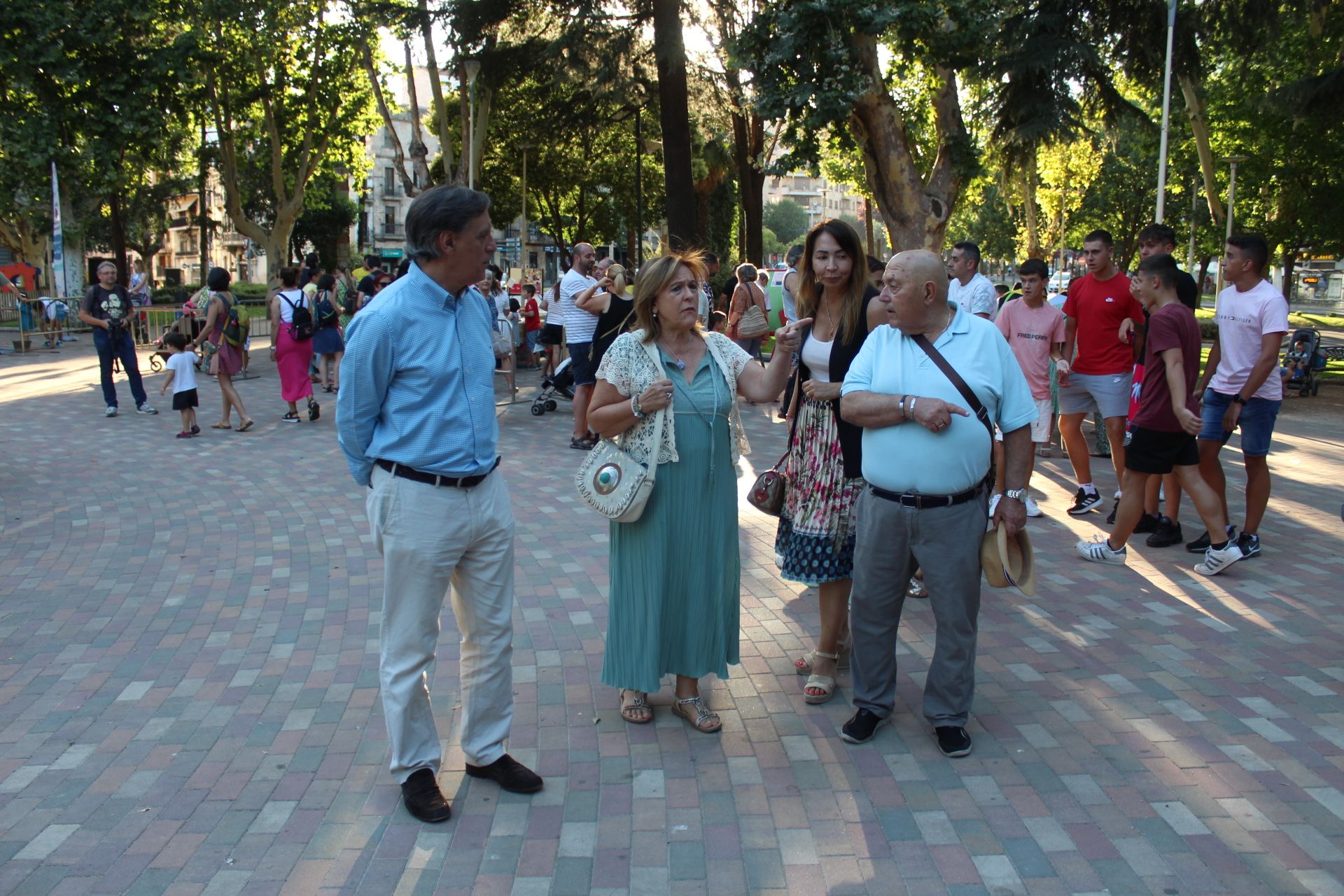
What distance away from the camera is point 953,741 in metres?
3.85

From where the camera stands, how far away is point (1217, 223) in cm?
2928

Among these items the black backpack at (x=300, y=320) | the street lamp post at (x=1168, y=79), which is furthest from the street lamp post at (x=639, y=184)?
the street lamp post at (x=1168, y=79)

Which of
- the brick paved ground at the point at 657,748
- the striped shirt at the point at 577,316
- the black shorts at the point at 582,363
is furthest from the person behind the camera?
the striped shirt at the point at 577,316

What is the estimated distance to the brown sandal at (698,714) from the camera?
4039 mm

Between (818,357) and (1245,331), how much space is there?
3.42 meters

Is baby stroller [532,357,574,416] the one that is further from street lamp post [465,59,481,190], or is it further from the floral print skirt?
street lamp post [465,59,481,190]

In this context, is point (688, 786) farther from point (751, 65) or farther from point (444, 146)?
point (444, 146)

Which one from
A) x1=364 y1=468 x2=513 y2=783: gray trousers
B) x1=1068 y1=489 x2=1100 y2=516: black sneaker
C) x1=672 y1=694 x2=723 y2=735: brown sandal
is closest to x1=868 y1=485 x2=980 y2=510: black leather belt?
x1=672 y1=694 x2=723 y2=735: brown sandal

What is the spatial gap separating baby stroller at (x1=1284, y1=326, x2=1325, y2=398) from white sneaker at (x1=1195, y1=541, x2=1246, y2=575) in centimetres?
1226

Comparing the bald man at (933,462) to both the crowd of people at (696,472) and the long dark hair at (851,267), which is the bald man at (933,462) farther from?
the long dark hair at (851,267)

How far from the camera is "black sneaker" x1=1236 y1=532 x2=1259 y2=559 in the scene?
20.8 ft

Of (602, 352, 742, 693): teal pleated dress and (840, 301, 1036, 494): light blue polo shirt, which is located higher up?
(840, 301, 1036, 494): light blue polo shirt

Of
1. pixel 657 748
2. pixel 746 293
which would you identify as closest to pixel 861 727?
pixel 657 748

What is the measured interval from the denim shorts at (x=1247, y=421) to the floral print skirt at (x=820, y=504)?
3.25 m
